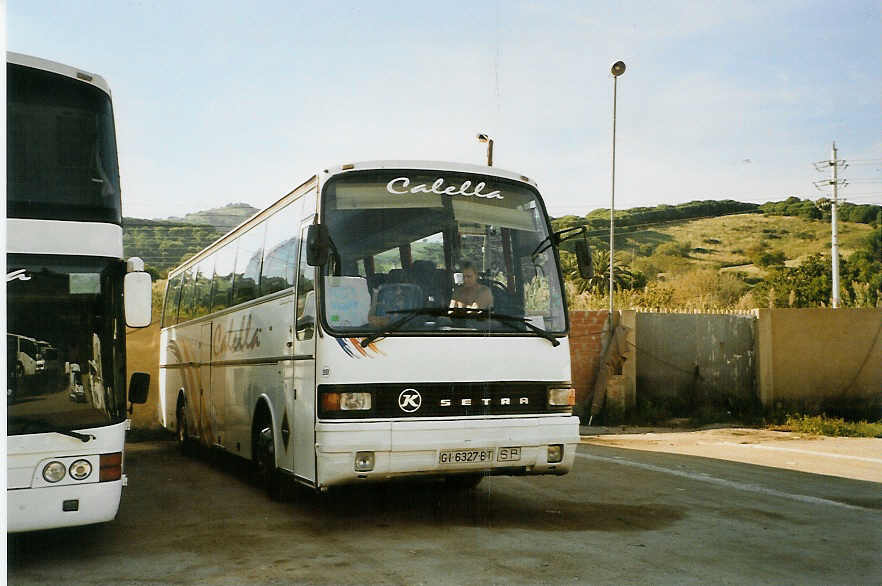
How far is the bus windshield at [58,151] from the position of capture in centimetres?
649

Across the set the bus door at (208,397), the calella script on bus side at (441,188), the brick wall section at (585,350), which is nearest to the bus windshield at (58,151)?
the calella script on bus side at (441,188)

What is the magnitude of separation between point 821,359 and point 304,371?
1511cm

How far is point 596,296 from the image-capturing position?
28781mm

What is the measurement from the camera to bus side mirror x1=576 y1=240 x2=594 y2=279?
8.86 meters

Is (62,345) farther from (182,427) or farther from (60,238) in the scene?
(182,427)

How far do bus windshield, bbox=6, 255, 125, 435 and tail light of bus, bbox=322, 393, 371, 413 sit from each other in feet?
5.23

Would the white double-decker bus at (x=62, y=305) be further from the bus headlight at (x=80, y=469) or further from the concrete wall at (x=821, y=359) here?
the concrete wall at (x=821, y=359)

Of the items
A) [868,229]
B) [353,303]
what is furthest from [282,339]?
[868,229]

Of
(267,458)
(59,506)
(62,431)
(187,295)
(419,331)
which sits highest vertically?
(187,295)

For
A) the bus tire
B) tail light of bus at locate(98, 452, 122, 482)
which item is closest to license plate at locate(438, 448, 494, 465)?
the bus tire

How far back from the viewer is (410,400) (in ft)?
25.1

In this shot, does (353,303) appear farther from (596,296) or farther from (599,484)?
(596,296)

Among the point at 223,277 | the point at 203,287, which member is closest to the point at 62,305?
the point at 223,277

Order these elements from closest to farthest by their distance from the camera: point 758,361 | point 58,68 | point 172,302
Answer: point 58,68 < point 172,302 < point 758,361
